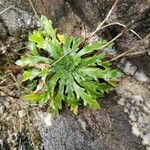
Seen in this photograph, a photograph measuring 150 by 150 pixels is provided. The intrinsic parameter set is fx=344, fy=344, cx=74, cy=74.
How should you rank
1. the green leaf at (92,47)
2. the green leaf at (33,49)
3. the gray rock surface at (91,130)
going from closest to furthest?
the gray rock surface at (91,130) → the green leaf at (92,47) → the green leaf at (33,49)

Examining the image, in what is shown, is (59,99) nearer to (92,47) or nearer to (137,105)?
(92,47)

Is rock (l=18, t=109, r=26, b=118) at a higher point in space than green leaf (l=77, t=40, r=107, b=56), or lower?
lower

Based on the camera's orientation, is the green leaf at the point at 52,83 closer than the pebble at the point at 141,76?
Yes

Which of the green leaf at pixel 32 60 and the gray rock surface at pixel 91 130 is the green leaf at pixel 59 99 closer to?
the gray rock surface at pixel 91 130

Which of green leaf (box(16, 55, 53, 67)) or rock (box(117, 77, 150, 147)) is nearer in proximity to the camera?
rock (box(117, 77, 150, 147))

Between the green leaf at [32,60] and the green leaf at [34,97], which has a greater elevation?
the green leaf at [32,60]

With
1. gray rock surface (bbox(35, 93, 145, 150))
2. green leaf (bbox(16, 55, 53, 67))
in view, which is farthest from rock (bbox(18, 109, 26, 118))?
green leaf (bbox(16, 55, 53, 67))

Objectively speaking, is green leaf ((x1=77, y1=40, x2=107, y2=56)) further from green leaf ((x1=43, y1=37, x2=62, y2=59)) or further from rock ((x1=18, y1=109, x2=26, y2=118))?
rock ((x1=18, y1=109, x2=26, y2=118))

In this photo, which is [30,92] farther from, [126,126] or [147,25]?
[147,25]

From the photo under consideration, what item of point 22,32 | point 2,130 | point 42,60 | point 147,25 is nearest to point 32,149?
point 2,130

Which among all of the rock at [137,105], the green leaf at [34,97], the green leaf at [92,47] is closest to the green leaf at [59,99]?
the green leaf at [34,97]

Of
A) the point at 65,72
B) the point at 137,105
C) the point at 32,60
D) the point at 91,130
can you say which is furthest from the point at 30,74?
the point at 137,105
